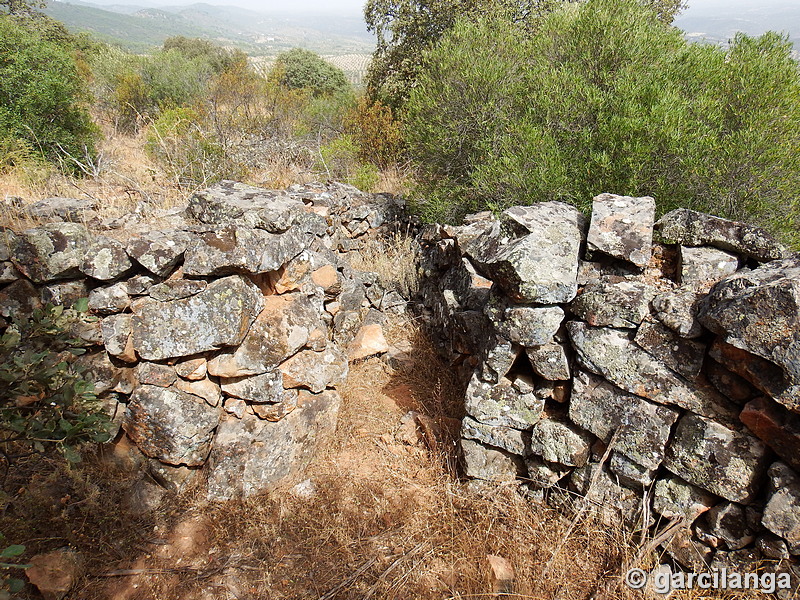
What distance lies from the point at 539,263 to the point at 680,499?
167cm

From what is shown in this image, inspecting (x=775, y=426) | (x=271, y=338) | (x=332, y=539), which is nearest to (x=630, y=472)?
(x=775, y=426)

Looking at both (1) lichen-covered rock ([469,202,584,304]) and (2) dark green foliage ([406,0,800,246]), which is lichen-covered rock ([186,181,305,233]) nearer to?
(1) lichen-covered rock ([469,202,584,304])

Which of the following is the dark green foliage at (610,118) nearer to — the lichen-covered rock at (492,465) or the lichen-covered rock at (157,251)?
the lichen-covered rock at (492,465)

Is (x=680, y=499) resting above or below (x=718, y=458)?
below

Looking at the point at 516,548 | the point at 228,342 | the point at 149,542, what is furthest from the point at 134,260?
the point at 516,548

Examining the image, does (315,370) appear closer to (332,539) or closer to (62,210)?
(332,539)

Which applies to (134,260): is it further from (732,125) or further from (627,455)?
(732,125)

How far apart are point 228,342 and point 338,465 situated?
1385 mm

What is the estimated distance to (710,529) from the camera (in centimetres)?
253

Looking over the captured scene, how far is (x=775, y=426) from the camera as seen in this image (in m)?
2.28

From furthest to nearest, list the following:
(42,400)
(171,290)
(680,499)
Answer: (171,290) < (680,499) < (42,400)

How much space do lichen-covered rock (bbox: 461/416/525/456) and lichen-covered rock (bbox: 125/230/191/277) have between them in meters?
2.53

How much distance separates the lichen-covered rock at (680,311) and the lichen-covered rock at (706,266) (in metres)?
0.22

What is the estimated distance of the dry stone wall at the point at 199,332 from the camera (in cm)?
313
